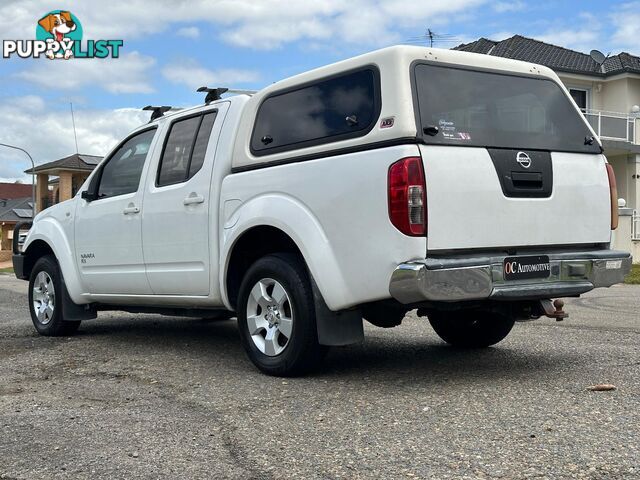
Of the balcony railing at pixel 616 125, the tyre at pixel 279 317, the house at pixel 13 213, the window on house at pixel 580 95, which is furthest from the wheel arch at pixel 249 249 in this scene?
the house at pixel 13 213

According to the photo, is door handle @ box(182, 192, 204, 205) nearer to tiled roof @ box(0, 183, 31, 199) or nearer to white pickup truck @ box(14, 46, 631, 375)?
white pickup truck @ box(14, 46, 631, 375)

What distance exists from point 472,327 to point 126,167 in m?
3.35

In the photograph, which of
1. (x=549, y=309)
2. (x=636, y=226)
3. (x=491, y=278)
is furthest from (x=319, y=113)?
(x=636, y=226)

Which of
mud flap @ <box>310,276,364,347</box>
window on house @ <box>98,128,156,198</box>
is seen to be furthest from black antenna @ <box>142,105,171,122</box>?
mud flap @ <box>310,276,364,347</box>

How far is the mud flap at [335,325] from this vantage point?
496 centimetres

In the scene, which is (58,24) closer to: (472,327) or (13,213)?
(472,327)

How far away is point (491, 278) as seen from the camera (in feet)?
15.4

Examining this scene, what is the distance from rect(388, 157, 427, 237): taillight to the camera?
4492mm

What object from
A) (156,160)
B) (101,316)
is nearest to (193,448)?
(156,160)

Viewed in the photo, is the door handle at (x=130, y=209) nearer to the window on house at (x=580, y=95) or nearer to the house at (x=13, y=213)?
the window on house at (x=580, y=95)

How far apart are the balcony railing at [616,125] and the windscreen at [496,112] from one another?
2246 cm

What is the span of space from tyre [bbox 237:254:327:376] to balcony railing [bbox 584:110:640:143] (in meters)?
23.5

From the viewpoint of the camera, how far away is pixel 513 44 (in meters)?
31.4

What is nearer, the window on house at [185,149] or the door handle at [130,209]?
the window on house at [185,149]
